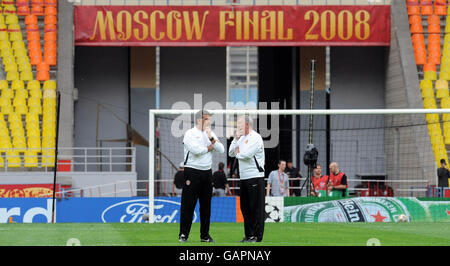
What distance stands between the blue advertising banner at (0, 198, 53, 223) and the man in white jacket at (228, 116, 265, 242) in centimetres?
881

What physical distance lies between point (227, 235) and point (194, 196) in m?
2.17

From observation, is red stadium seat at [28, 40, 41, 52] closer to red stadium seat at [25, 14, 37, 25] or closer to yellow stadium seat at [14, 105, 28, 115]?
red stadium seat at [25, 14, 37, 25]

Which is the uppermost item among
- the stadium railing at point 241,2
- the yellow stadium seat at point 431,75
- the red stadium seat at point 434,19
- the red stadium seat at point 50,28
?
the stadium railing at point 241,2

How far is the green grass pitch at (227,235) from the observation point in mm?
10716

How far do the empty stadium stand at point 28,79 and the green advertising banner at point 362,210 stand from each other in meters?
10.4

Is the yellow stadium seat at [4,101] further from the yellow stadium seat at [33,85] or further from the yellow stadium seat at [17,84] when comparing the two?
the yellow stadium seat at [33,85]

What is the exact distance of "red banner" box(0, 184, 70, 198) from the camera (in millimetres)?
23344

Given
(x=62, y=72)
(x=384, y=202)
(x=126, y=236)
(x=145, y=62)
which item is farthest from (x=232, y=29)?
(x=126, y=236)

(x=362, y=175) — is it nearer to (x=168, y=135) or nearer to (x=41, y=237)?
(x=168, y=135)

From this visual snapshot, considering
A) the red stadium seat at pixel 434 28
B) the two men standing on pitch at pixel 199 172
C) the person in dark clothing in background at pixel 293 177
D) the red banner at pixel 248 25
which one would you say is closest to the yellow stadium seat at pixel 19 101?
the red banner at pixel 248 25

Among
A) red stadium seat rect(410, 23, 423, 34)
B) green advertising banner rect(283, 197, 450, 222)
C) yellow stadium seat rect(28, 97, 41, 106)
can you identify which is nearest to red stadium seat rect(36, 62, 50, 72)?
yellow stadium seat rect(28, 97, 41, 106)

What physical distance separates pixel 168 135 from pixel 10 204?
894 cm

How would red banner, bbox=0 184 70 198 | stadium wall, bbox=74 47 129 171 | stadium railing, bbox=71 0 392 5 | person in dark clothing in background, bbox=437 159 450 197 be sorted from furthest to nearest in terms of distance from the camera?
stadium wall, bbox=74 47 129 171 → stadium railing, bbox=71 0 392 5 → red banner, bbox=0 184 70 198 → person in dark clothing in background, bbox=437 159 450 197
